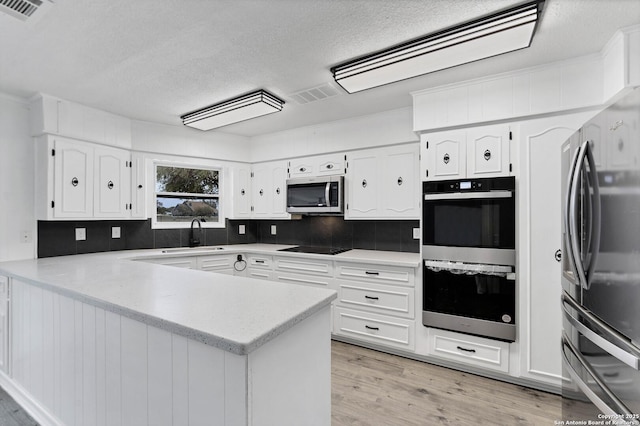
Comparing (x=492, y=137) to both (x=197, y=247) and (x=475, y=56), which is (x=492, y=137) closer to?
(x=475, y=56)

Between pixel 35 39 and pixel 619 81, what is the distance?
3.55 m

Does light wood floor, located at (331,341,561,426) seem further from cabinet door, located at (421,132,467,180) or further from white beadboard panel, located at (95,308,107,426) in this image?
cabinet door, located at (421,132,467,180)

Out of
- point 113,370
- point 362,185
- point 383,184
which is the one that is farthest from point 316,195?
point 113,370

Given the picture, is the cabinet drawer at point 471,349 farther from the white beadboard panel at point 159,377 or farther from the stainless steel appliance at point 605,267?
the white beadboard panel at point 159,377

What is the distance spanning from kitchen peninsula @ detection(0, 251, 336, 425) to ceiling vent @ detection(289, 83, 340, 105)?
1751 mm

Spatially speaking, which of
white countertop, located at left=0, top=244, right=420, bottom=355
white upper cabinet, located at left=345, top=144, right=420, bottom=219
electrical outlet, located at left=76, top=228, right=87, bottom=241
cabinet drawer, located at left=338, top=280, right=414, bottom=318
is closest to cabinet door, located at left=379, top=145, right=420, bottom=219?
white upper cabinet, located at left=345, top=144, right=420, bottom=219

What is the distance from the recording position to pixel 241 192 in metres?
4.18

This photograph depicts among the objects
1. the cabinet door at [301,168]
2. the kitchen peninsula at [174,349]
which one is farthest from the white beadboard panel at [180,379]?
the cabinet door at [301,168]

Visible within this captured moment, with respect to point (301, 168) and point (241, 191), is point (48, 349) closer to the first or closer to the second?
point (241, 191)

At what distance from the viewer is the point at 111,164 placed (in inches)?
125

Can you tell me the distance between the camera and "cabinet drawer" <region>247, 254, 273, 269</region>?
3.58 m

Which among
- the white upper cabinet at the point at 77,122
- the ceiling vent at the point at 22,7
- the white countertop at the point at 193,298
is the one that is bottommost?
the white countertop at the point at 193,298

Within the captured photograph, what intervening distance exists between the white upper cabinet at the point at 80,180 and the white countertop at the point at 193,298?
81 cm

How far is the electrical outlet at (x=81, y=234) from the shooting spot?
10.4 feet
